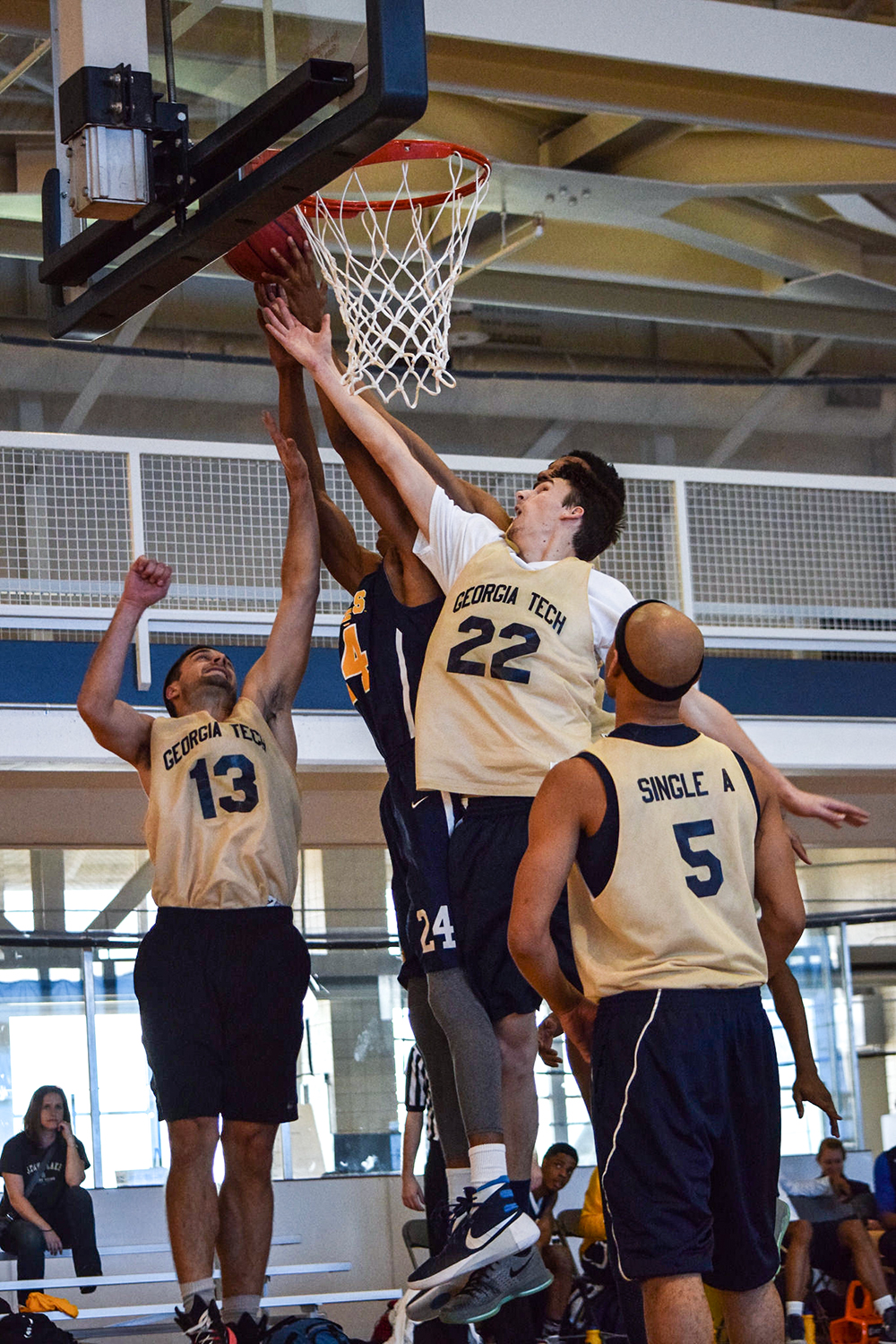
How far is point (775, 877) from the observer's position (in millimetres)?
3607

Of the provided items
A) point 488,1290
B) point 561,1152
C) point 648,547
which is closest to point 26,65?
point 648,547

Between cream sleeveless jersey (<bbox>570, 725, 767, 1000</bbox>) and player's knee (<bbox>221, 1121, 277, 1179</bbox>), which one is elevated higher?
cream sleeveless jersey (<bbox>570, 725, 767, 1000</bbox>)

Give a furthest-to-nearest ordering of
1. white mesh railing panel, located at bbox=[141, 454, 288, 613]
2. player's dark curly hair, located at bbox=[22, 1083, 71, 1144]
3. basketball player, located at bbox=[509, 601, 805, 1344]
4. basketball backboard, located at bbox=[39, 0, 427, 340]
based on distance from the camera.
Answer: player's dark curly hair, located at bbox=[22, 1083, 71, 1144] < white mesh railing panel, located at bbox=[141, 454, 288, 613] < basketball player, located at bbox=[509, 601, 805, 1344] < basketball backboard, located at bbox=[39, 0, 427, 340]

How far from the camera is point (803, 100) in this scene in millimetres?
7551

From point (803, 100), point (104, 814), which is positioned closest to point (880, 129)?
point (803, 100)

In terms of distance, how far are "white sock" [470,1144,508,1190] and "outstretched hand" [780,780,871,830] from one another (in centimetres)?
105

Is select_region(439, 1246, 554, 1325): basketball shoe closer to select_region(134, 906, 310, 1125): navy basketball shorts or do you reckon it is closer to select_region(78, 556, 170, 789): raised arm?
select_region(134, 906, 310, 1125): navy basketball shorts

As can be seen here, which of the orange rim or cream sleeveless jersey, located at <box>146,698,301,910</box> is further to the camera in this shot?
cream sleeveless jersey, located at <box>146,698,301,910</box>

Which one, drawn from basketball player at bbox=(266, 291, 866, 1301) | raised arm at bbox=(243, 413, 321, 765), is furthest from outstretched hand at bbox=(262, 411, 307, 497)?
basketball player at bbox=(266, 291, 866, 1301)

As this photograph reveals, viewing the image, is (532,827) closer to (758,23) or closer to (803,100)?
(758,23)

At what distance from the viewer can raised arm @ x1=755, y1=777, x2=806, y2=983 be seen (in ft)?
11.8

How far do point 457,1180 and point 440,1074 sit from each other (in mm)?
290

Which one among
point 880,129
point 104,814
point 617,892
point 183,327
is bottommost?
point 617,892

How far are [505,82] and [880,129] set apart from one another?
74.7 inches
